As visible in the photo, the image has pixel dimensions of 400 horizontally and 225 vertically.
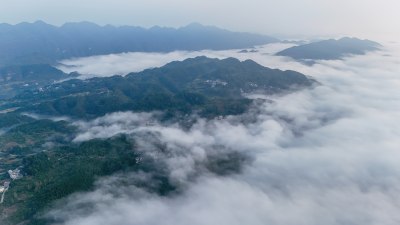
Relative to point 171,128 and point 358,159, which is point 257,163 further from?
point 171,128

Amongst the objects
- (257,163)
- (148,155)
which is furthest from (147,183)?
(257,163)

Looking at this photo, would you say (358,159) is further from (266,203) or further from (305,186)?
(266,203)

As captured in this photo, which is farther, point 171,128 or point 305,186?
point 171,128

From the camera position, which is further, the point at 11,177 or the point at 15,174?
the point at 15,174

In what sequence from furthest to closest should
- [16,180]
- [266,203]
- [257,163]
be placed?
Answer: [257,163] → [16,180] → [266,203]

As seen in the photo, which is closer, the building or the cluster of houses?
the cluster of houses

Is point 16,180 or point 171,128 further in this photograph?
point 171,128

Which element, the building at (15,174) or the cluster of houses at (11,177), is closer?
the cluster of houses at (11,177)

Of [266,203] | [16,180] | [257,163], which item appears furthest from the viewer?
[257,163]

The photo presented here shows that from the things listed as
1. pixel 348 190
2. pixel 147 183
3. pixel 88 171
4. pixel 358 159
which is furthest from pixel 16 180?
pixel 358 159
